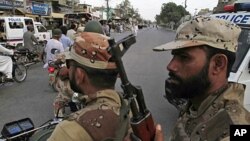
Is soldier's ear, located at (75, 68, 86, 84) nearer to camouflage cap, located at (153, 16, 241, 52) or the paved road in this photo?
camouflage cap, located at (153, 16, 241, 52)

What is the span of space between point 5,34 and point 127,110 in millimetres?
19027

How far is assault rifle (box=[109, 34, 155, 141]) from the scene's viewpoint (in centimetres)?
173

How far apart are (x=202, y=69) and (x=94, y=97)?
598mm

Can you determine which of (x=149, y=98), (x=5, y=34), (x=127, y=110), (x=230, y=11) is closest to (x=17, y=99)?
(x=149, y=98)

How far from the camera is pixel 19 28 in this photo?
66.6 ft

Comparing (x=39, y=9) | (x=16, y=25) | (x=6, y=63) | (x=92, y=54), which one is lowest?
(x=6, y=63)

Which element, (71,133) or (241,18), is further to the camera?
(241,18)

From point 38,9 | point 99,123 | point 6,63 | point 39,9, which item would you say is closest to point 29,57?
point 6,63

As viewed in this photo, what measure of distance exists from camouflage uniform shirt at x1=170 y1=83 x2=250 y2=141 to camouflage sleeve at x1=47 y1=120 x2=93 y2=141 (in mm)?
446

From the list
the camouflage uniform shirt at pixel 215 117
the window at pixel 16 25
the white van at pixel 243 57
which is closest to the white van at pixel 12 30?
the window at pixel 16 25

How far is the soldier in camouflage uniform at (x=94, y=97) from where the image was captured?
70.0 inches

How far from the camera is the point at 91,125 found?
1782mm

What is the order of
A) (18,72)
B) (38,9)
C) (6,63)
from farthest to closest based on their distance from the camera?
(38,9) → (18,72) → (6,63)

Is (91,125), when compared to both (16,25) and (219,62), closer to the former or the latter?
(219,62)
